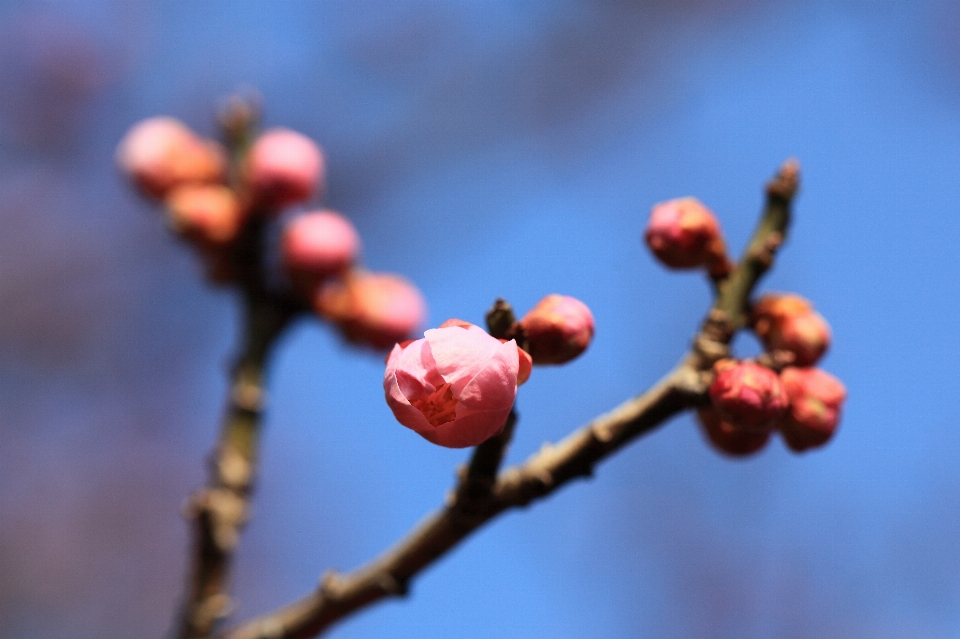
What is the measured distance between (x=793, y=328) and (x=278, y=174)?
137cm

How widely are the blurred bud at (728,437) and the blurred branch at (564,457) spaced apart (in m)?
0.17

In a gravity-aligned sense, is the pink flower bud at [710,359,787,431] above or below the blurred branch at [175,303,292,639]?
above

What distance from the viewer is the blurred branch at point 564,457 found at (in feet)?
4.62

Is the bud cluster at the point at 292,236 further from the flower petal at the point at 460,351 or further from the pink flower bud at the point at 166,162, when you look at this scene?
the flower petal at the point at 460,351

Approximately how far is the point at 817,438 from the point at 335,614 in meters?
0.86

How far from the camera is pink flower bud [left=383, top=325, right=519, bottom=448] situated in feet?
3.68

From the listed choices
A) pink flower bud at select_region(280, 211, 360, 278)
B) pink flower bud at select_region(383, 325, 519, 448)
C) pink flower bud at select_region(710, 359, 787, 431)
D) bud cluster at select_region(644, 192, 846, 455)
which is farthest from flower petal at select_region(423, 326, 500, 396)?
pink flower bud at select_region(280, 211, 360, 278)

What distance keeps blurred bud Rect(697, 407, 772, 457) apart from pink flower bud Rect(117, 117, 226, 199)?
5.40 feet

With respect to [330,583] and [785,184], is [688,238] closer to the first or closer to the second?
[785,184]

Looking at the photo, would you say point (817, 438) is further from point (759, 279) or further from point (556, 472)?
point (556, 472)

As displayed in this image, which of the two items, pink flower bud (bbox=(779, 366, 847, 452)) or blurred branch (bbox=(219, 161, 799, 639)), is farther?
pink flower bud (bbox=(779, 366, 847, 452))

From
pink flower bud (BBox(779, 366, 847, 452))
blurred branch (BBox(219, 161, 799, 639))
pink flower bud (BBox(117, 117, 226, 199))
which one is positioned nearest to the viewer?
blurred branch (BBox(219, 161, 799, 639))

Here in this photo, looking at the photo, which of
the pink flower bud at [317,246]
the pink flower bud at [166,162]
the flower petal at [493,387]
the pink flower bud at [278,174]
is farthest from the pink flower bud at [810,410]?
the pink flower bud at [166,162]

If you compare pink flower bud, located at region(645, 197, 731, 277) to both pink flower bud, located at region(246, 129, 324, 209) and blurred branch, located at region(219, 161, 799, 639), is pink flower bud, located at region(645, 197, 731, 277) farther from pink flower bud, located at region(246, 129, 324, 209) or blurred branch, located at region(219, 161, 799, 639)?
pink flower bud, located at region(246, 129, 324, 209)
